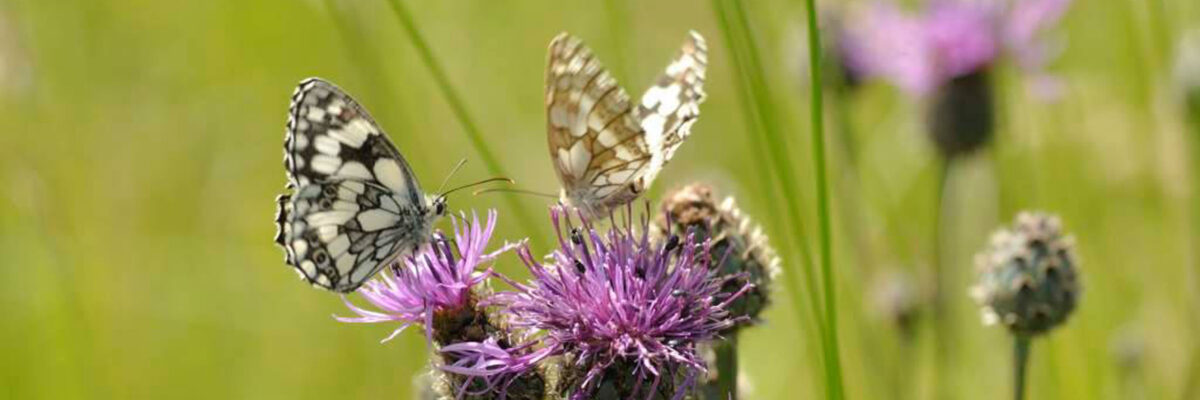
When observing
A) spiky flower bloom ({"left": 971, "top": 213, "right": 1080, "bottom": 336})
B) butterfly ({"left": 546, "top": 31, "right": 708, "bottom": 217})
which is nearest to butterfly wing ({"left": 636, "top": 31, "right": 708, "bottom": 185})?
butterfly ({"left": 546, "top": 31, "right": 708, "bottom": 217})

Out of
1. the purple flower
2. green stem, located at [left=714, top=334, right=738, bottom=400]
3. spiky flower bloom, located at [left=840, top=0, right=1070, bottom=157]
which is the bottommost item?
green stem, located at [left=714, top=334, right=738, bottom=400]

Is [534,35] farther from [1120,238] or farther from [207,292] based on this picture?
[1120,238]

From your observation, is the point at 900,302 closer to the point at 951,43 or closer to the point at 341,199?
the point at 951,43

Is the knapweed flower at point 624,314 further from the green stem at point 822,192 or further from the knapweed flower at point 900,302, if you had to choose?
the knapweed flower at point 900,302

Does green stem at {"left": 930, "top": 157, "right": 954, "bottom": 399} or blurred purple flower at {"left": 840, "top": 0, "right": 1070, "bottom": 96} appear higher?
blurred purple flower at {"left": 840, "top": 0, "right": 1070, "bottom": 96}

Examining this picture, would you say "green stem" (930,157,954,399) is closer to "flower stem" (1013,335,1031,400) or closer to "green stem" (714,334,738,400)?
"flower stem" (1013,335,1031,400)

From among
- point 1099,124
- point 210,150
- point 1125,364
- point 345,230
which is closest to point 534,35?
point 210,150

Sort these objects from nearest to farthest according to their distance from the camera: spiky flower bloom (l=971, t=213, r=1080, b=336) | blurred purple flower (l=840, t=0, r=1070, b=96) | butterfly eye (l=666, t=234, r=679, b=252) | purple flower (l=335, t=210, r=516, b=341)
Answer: butterfly eye (l=666, t=234, r=679, b=252)
purple flower (l=335, t=210, r=516, b=341)
spiky flower bloom (l=971, t=213, r=1080, b=336)
blurred purple flower (l=840, t=0, r=1070, b=96)
